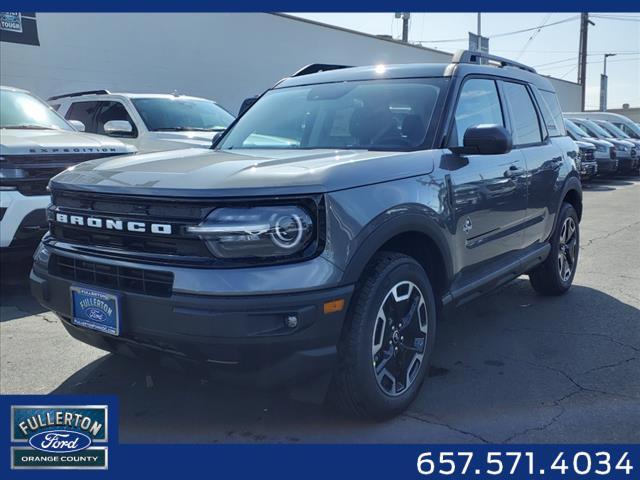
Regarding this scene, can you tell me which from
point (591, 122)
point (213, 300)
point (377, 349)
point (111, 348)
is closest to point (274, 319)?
point (213, 300)

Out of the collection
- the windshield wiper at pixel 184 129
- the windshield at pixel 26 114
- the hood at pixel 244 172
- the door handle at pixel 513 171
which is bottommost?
the door handle at pixel 513 171

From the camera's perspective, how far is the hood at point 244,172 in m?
2.66

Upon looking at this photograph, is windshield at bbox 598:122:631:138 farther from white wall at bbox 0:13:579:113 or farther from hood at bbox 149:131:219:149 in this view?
hood at bbox 149:131:219:149

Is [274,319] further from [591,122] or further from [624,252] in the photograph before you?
[591,122]

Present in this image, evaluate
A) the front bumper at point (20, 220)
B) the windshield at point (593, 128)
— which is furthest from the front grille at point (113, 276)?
the windshield at point (593, 128)

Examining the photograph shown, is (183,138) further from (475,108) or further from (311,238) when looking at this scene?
(311,238)

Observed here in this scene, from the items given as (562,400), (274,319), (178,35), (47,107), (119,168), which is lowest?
(562,400)

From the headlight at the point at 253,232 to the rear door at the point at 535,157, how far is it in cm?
246

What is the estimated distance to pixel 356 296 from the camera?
9.43ft

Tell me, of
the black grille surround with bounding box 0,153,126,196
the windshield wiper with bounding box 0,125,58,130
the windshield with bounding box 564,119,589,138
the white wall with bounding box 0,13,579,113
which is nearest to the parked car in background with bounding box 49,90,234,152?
the windshield wiper with bounding box 0,125,58,130

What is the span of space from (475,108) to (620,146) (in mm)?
16003

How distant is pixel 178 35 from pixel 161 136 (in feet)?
24.7

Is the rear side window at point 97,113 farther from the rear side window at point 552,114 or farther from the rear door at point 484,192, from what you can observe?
the rear door at point 484,192

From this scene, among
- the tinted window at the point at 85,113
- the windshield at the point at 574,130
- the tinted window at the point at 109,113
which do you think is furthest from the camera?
the windshield at the point at 574,130
